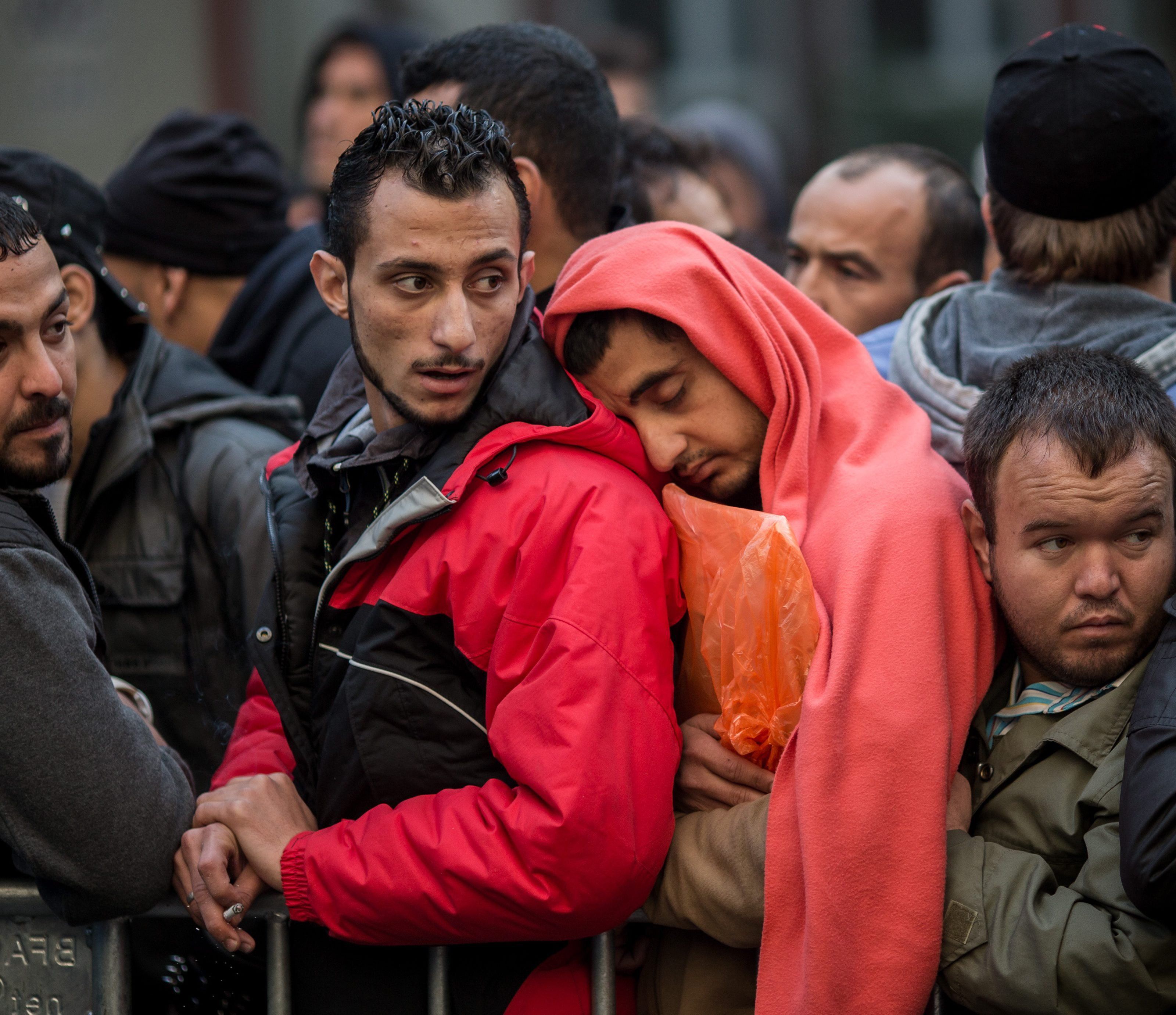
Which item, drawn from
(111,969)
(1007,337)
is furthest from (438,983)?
(1007,337)

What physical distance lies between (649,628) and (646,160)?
290 cm

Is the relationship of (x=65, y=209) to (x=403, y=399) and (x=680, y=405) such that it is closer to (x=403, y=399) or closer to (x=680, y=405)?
(x=403, y=399)

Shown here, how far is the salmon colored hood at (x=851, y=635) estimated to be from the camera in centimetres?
214

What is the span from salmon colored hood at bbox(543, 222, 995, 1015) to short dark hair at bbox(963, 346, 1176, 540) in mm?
80

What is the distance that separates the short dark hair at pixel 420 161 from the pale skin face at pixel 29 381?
0.57m

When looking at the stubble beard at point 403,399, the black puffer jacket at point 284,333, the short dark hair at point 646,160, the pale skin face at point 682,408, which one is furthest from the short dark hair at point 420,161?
the short dark hair at point 646,160

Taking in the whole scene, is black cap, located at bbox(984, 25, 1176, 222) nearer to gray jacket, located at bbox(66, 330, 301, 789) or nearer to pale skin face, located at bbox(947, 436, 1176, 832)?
pale skin face, located at bbox(947, 436, 1176, 832)

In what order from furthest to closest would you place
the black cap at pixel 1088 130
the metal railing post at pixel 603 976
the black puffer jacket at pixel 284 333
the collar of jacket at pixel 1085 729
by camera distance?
the black puffer jacket at pixel 284 333 → the black cap at pixel 1088 130 → the metal railing post at pixel 603 976 → the collar of jacket at pixel 1085 729

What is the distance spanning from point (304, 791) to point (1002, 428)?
1496 millimetres

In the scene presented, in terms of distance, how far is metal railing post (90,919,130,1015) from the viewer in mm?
2424

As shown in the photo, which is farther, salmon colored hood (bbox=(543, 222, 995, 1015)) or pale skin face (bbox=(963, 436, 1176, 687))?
pale skin face (bbox=(963, 436, 1176, 687))

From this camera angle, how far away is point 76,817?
224 cm

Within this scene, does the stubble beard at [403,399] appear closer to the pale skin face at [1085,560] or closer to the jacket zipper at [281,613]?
the jacket zipper at [281,613]

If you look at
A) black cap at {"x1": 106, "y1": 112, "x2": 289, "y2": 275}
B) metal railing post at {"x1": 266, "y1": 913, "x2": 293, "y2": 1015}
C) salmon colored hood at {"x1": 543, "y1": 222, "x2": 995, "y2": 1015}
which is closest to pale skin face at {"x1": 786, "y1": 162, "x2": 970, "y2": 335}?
salmon colored hood at {"x1": 543, "y1": 222, "x2": 995, "y2": 1015}
